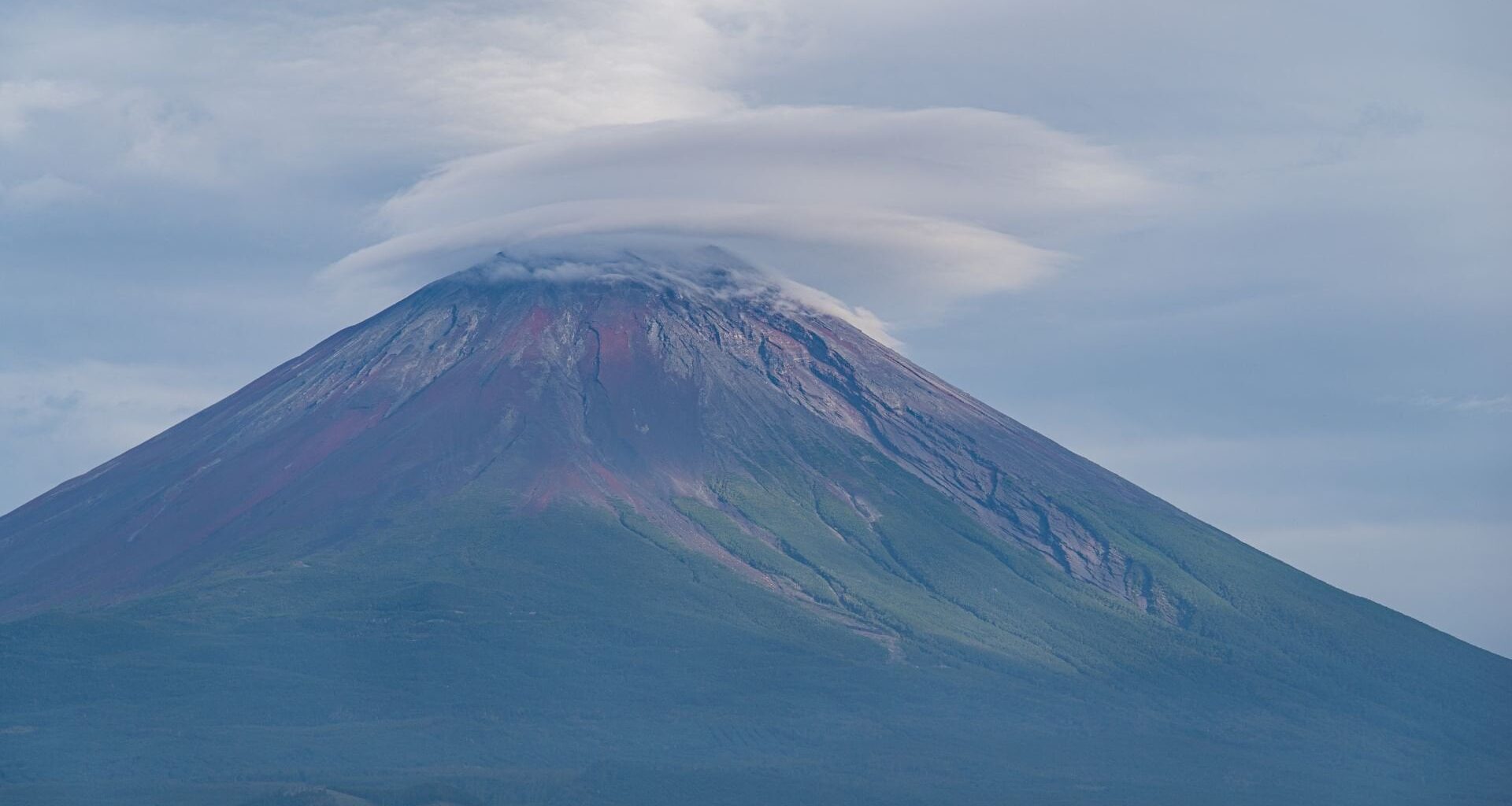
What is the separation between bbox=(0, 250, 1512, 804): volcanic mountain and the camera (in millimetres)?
136000

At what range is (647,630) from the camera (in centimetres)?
15625

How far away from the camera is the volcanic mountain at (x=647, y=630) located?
13600cm

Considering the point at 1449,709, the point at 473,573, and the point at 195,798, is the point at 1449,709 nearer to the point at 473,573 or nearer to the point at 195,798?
the point at 473,573

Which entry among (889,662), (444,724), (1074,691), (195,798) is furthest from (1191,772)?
(195,798)

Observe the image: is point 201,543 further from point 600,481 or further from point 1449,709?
point 1449,709

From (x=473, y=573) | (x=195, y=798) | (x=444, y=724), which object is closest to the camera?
(x=195, y=798)

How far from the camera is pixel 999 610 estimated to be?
174 meters

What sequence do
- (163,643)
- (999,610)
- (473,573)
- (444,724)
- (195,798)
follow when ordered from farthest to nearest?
(999,610), (473,573), (163,643), (444,724), (195,798)

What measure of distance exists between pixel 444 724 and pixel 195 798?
2307 centimetres

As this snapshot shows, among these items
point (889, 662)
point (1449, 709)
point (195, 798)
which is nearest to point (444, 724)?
point (195, 798)

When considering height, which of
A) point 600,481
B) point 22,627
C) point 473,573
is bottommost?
point 22,627

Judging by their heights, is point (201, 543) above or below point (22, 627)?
above

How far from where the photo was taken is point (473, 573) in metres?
162

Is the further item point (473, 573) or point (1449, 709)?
point (1449, 709)
